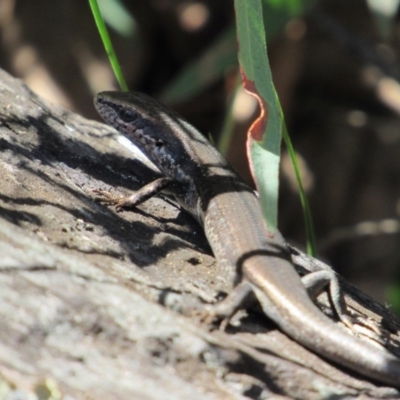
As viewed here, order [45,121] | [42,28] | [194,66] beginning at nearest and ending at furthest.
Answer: [45,121], [194,66], [42,28]

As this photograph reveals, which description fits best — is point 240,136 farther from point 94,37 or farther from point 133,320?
point 133,320

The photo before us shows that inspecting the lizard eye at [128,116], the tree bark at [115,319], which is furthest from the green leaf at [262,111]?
the lizard eye at [128,116]

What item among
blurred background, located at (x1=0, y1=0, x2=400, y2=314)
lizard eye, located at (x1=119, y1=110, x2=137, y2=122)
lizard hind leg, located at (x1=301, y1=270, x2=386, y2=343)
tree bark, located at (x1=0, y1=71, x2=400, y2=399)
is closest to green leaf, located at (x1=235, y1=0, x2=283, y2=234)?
tree bark, located at (x1=0, y1=71, x2=400, y2=399)

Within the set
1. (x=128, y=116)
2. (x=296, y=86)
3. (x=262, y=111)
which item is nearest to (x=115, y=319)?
(x=262, y=111)

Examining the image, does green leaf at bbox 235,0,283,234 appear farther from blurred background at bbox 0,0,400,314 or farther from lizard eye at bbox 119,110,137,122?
blurred background at bbox 0,0,400,314

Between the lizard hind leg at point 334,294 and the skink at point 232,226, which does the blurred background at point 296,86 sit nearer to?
the skink at point 232,226

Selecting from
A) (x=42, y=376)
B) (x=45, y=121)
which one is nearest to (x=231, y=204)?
(x=45, y=121)
